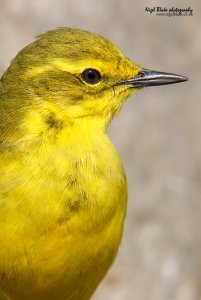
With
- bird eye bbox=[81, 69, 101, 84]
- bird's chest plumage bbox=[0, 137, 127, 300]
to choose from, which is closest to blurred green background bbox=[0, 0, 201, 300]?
bird's chest plumage bbox=[0, 137, 127, 300]

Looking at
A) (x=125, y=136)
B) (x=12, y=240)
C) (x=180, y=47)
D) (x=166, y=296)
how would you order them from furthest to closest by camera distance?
(x=180, y=47)
(x=125, y=136)
(x=166, y=296)
(x=12, y=240)

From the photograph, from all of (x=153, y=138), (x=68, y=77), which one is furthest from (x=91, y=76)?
(x=153, y=138)

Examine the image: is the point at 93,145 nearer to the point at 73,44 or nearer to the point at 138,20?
the point at 73,44

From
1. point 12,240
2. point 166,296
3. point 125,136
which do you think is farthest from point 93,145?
point 125,136

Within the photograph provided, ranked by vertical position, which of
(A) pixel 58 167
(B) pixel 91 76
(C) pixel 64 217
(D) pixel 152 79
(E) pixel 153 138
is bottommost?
(E) pixel 153 138

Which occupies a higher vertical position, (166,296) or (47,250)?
(47,250)

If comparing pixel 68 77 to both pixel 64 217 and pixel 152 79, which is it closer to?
pixel 152 79
